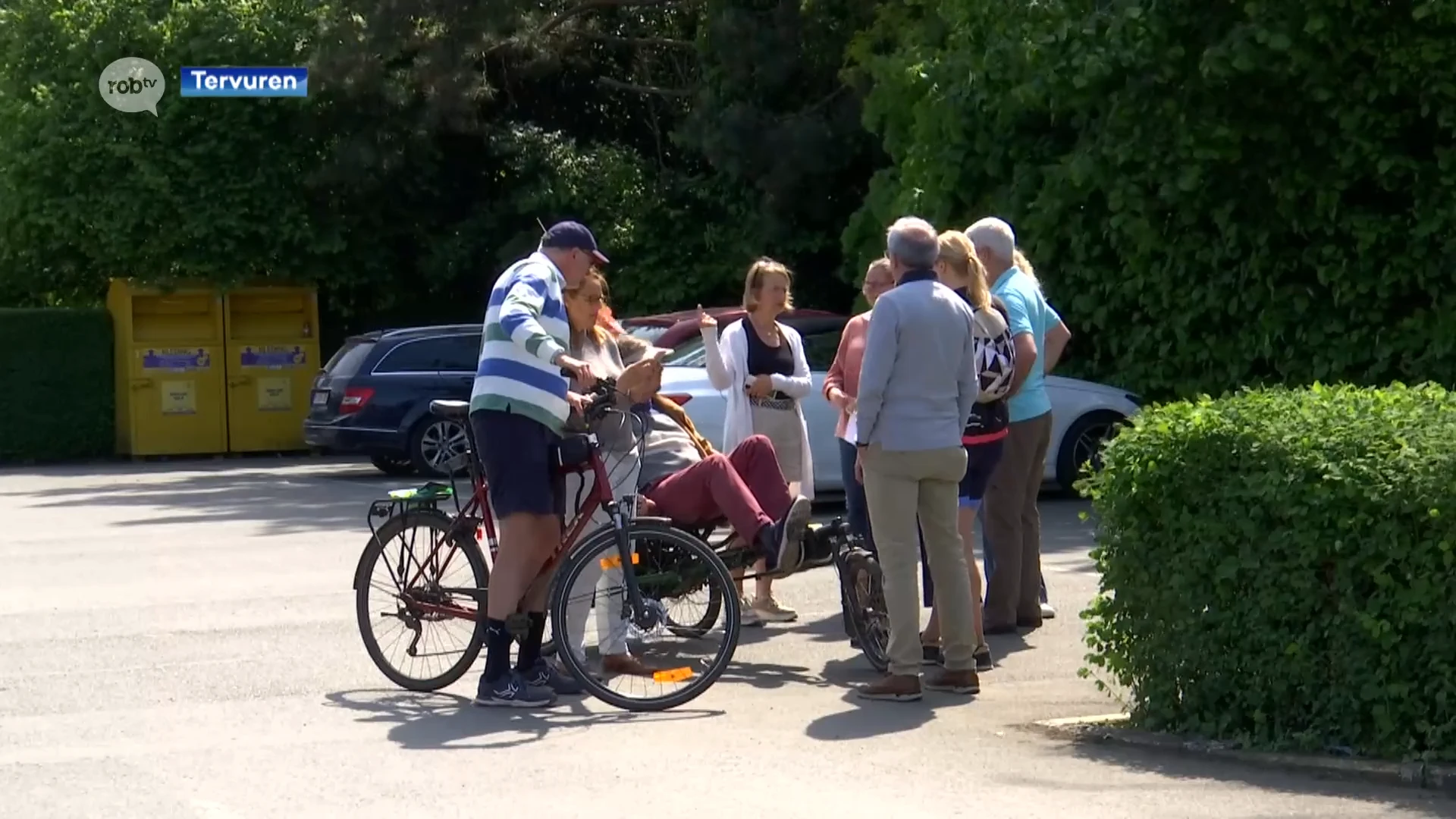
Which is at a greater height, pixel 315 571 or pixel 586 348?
pixel 586 348

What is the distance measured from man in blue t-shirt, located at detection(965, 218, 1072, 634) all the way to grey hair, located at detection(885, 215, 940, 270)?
1.23 m

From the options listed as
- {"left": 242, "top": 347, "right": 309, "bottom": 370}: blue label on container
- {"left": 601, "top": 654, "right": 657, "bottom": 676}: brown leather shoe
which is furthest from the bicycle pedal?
{"left": 242, "top": 347, "right": 309, "bottom": 370}: blue label on container

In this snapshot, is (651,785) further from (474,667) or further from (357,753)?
(474,667)

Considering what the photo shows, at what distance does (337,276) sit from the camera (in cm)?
→ 2664

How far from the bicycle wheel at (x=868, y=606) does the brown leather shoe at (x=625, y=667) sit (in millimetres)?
937

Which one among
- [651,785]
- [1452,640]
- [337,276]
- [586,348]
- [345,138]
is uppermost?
[345,138]

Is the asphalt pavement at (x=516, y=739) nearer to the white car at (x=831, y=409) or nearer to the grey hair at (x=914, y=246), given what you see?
the grey hair at (x=914, y=246)

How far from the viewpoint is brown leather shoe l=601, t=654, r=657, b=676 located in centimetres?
771

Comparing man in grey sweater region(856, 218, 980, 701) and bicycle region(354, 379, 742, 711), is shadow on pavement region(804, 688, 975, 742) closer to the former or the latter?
man in grey sweater region(856, 218, 980, 701)

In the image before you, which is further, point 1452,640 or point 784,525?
point 784,525

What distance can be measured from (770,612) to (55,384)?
61.5 ft

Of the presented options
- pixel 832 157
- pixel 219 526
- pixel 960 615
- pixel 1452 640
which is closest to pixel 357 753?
pixel 960 615

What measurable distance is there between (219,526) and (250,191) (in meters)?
10.9

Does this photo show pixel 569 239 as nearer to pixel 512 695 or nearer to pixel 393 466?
pixel 512 695
